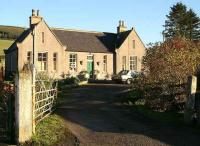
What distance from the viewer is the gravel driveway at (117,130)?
12.6m

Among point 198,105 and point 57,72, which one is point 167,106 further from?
point 57,72

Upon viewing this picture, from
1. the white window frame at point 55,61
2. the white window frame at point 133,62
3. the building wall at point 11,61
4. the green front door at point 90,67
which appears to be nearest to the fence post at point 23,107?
the building wall at point 11,61

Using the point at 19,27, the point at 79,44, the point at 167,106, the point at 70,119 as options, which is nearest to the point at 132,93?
the point at 167,106

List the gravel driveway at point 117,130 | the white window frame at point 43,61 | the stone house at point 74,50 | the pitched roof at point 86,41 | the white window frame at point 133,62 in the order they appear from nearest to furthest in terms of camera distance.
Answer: the gravel driveway at point 117,130 → the stone house at point 74,50 → the white window frame at point 43,61 → the pitched roof at point 86,41 → the white window frame at point 133,62

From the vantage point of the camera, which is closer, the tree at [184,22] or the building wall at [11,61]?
the building wall at [11,61]

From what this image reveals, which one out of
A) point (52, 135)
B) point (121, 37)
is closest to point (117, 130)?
point (52, 135)

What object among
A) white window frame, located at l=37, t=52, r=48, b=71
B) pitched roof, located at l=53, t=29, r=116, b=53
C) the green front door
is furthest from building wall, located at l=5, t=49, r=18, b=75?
the green front door

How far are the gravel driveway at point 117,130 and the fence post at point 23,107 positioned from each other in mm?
1708

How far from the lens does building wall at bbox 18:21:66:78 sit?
4803 centimetres

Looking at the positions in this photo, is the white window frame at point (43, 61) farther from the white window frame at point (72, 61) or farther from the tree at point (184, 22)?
the tree at point (184, 22)

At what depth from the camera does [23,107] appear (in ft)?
40.6

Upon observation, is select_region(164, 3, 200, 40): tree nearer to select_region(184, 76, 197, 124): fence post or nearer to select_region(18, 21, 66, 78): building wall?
select_region(18, 21, 66, 78): building wall

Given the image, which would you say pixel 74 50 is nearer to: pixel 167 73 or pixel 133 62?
pixel 133 62

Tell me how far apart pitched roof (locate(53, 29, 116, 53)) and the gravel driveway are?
33590 mm
